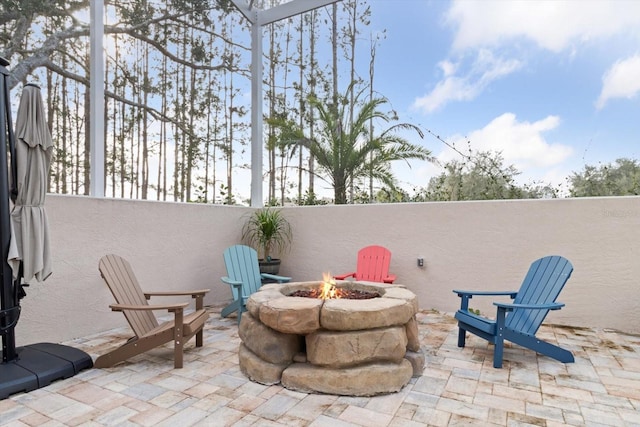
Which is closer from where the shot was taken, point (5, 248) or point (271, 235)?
point (5, 248)

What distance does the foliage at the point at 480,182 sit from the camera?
199 inches

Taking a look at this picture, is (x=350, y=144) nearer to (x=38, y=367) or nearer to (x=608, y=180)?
(x=608, y=180)

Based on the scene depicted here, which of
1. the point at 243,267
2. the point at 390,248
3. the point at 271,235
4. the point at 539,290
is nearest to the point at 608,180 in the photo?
the point at 539,290

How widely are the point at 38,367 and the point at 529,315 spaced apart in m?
3.99

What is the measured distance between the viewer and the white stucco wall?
11.7 ft

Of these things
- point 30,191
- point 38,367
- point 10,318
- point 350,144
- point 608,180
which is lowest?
point 38,367

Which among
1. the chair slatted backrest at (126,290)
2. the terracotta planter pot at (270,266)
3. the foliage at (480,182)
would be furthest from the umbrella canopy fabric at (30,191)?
the foliage at (480,182)

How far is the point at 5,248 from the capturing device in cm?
262

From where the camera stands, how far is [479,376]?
2764 mm

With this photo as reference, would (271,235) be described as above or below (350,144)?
below

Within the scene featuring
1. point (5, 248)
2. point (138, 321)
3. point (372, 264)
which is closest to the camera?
point (5, 248)

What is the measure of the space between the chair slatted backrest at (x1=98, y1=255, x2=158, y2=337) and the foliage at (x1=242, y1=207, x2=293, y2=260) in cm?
250

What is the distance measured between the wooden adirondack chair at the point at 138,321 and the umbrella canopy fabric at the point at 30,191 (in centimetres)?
45

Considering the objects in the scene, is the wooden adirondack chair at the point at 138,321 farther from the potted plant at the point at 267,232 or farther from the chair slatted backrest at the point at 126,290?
the potted plant at the point at 267,232
